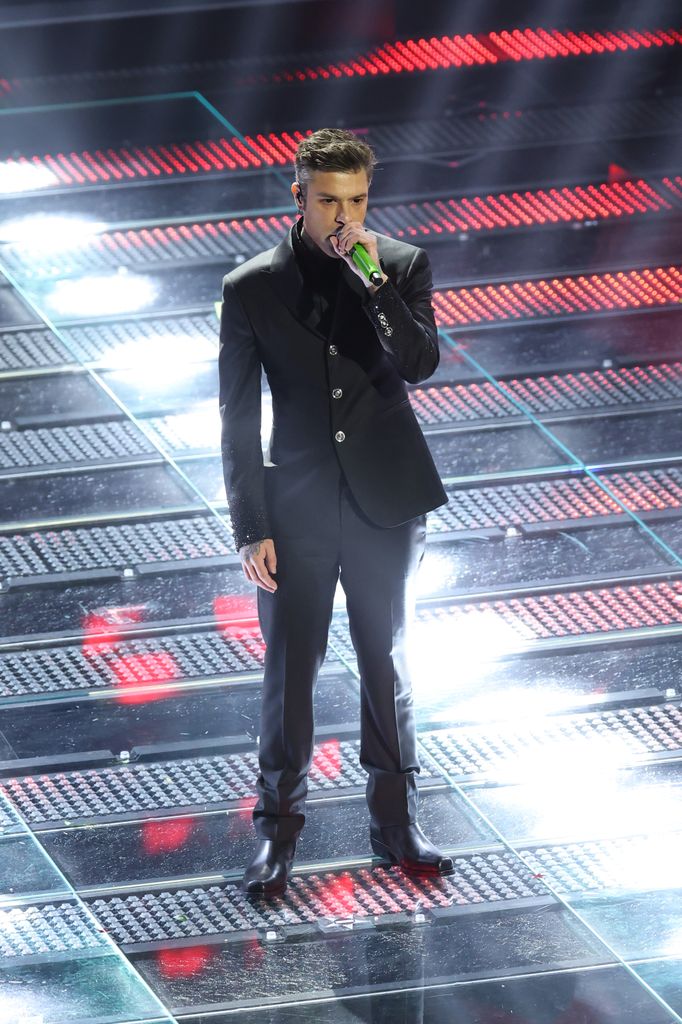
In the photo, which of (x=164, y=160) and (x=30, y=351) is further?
(x=164, y=160)

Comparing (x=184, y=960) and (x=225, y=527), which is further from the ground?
(x=184, y=960)

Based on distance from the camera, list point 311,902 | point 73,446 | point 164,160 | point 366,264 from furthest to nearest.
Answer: point 164,160 < point 73,446 < point 311,902 < point 366,264

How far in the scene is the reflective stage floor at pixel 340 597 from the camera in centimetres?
385

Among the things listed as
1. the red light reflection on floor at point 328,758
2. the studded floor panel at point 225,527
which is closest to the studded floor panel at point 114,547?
the studded floor panel at point 225,527

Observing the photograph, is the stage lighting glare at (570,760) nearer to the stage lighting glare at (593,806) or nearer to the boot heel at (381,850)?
the stage lighting glare at (593,806)

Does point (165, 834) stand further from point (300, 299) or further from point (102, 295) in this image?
point (102, 295)

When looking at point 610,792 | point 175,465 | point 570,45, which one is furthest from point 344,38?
point 610,792

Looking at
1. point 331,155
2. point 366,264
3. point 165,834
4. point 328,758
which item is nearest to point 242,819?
point 165,834

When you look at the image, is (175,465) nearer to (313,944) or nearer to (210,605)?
(210,605)

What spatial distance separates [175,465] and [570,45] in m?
3.24

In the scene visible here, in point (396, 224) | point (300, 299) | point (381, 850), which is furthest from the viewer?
point (396, 224)

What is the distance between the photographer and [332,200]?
11.6ft

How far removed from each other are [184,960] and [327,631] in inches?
27.2

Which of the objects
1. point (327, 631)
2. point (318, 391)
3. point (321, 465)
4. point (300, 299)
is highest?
point (300, 299)
